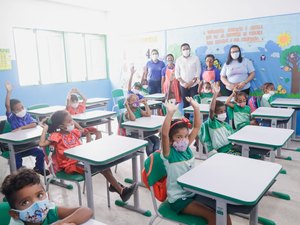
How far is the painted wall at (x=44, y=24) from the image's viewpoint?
5.48m

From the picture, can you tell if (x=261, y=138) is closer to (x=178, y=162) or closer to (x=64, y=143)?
(x=178, y=162)

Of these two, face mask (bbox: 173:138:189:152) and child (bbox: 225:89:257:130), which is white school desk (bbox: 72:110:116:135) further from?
face mask (bbox: 173:138:189:152)

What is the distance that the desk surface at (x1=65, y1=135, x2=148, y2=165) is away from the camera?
80.0 inches

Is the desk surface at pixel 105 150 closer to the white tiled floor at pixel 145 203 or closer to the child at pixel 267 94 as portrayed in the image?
the white tiled floor at pixel 145 203

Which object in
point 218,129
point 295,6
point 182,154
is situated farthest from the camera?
point 295,6

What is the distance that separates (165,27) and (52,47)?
273cm

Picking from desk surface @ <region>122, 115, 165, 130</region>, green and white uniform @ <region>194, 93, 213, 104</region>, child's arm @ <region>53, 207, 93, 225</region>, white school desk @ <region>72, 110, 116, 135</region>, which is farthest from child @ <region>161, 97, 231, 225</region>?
green and white uniform @ <region>194, 93, 213, 104</region>

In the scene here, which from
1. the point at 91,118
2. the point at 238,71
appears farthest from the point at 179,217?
the point at 238,71

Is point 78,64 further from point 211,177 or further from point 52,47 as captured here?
point 211,177

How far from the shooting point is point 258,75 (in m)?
5.26

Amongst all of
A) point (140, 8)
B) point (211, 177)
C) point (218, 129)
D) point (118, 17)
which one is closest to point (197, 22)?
point (140, 8)

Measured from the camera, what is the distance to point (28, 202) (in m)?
1.23

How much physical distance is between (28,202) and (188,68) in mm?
5010

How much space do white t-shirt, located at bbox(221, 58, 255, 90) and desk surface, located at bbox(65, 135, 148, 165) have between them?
11.2 feet
